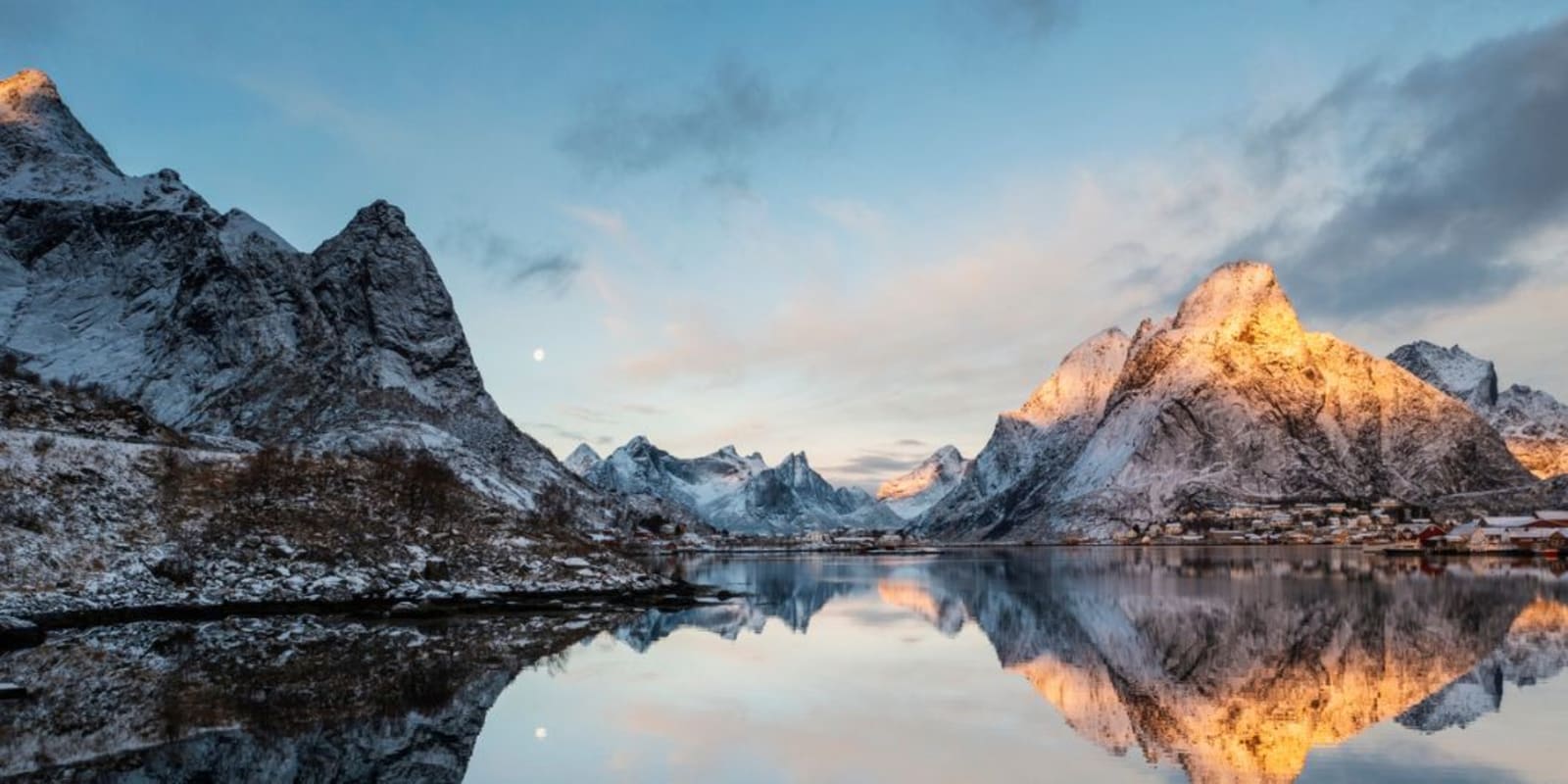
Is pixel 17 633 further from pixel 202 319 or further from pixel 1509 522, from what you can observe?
pixel 1509 522

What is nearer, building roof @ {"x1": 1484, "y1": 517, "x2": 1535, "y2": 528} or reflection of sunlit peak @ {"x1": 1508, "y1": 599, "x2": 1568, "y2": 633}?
reflection of sunlit peak @ {"x1": 1508, "y1": 599, "x2": 1568, "y2": 633}

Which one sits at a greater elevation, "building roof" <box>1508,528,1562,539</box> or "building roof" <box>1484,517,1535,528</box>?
"building roof" <box>1484,517,1535,528</box>

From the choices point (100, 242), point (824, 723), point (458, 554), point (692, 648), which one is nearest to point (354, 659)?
point (692, 648)

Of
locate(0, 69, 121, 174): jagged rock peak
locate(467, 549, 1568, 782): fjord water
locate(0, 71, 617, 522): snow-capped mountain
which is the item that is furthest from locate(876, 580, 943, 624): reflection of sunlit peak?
locate(0, 69, 121, 174): jagged rock peak

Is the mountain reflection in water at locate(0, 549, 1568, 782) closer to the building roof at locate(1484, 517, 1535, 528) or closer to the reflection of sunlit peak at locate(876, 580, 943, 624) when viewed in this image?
the reflection of sunlit peak at locate(876, 580, 943, 624)

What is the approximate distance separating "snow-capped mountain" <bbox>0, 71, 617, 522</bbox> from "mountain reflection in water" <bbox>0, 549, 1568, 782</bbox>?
8611 cm

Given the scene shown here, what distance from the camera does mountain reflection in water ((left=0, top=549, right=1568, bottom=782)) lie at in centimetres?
1917

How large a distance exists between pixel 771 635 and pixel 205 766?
31894 millimetres

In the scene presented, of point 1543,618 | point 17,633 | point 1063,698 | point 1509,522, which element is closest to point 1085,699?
point 1063,698

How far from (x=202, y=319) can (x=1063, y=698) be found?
136 meters

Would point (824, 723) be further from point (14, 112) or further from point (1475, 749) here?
point (14, 112)

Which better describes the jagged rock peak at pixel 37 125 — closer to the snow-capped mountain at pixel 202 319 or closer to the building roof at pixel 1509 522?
the snow-capped mountain at pixel 202 319

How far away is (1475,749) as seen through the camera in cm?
2027

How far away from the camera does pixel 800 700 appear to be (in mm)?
28500
